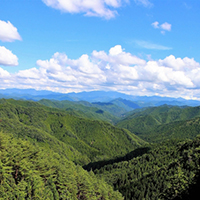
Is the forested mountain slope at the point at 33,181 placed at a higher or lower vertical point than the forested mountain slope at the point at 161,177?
higher

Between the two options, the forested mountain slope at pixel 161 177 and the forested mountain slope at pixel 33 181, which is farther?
the forested mountain slope at pixel 161 177

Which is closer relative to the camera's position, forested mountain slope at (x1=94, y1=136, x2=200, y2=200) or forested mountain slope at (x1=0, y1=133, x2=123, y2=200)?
forested mountain slope at (x1=0, y1=133, x2=123, y2=200)

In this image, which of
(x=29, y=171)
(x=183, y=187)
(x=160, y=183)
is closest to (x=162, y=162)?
(x=160, y=183)

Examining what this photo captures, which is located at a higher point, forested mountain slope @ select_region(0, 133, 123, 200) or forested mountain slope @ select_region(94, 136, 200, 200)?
forested mountain slope @ select_region(0, 133, 123, 200)

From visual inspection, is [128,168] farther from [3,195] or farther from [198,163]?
[3,195]

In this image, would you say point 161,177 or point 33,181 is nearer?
point 33,181

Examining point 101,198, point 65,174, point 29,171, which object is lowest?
point 101,198

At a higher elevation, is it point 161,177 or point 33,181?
point 33,181

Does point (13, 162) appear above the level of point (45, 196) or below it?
above
